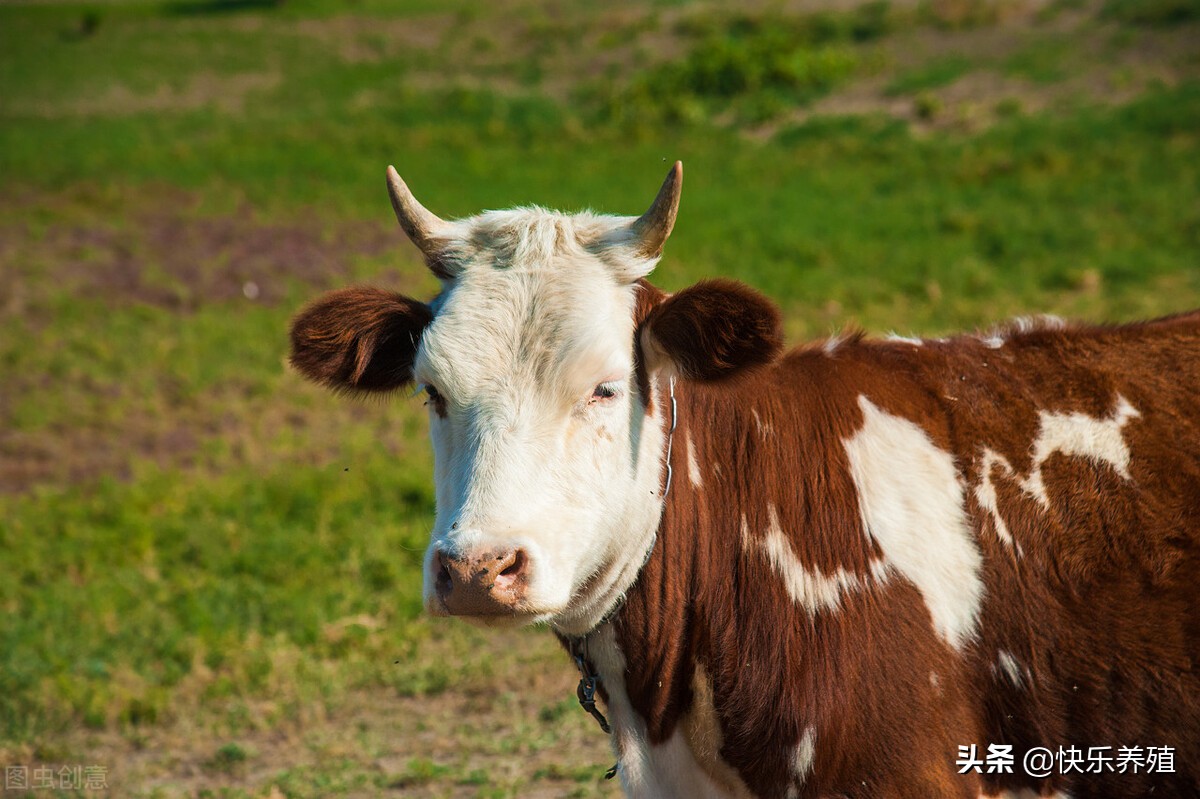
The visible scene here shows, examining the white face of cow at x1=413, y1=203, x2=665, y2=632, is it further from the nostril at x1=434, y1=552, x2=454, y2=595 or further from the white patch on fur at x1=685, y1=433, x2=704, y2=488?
the white patch on fur at x1=685, y1=433, x2=704, y2=488

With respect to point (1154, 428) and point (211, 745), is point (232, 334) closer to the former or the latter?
point (211, 745)

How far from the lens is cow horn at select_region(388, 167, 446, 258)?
3.25 metres

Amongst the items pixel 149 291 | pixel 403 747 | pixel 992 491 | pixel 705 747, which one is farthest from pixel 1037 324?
pixel 149 291

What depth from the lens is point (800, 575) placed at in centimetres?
314

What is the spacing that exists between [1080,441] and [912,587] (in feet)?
2.27

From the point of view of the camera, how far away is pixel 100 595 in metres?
6.90

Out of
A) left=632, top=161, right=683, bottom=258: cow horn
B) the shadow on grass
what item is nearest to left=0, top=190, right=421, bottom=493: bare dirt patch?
left=632, top=161, right=683, bottom=258: cow horn

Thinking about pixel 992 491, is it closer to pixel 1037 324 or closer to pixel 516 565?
pixel 1037 324

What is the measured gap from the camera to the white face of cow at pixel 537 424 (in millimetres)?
2727

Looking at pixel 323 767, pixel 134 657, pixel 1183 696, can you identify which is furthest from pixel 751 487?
pixel 134 657

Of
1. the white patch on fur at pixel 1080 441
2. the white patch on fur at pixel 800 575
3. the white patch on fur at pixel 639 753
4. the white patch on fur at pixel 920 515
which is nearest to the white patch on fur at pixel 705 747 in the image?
the white patch on fur at pixel 639 753

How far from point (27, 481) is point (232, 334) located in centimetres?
330

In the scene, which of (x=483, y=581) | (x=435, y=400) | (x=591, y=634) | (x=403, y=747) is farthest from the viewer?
(x=403, y=747)

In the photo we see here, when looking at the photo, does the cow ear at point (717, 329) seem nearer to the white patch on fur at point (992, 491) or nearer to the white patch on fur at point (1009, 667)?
the white patch on fur at point (992, 491)
